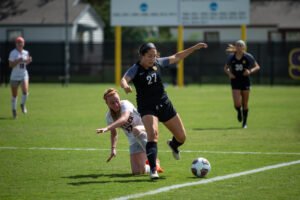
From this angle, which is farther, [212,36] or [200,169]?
[212,36]

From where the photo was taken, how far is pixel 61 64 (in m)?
46.5

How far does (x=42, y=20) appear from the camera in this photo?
54469 mm

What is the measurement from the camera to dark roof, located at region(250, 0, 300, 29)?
58.2 m

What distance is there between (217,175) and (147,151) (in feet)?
3.84

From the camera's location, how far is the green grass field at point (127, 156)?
32.1 feet

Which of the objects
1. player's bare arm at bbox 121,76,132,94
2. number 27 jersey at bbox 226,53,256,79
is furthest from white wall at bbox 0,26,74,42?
player's bare arm at bbox 121,76,132,94

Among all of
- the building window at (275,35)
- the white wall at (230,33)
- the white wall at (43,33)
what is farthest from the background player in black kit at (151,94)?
the building window at (275,35)

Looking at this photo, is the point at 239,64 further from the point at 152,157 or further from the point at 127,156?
the point at 152,157

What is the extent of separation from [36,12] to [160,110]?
151 ft

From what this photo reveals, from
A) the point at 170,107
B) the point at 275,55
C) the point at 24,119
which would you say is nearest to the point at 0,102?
the point at 24,119

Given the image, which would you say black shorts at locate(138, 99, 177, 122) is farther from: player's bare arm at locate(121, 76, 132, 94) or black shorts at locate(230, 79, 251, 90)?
black shorts at locate(230, 79, 251, 90)

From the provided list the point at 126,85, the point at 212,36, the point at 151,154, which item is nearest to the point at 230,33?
the point at 212,36

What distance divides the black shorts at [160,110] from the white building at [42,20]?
42.1 metres

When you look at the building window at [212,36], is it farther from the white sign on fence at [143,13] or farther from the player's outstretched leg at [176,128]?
the player's outstretched leg at [176,128]
